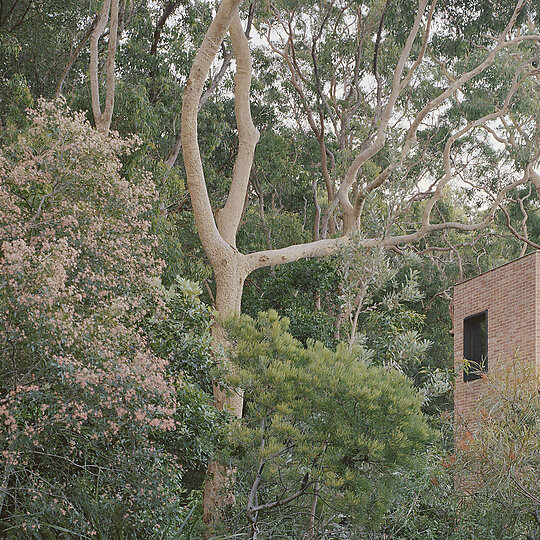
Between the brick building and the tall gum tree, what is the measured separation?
5.53 feet

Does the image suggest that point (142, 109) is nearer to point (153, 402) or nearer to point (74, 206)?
point (74, 206)

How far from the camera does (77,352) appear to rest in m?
6.54

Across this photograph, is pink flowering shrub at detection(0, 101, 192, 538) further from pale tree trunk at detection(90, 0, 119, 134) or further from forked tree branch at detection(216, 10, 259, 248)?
forked tree branch at detection(216, 10, 259, 248)

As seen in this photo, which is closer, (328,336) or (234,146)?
(328,336)

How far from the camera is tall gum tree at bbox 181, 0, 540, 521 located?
11.9 metres

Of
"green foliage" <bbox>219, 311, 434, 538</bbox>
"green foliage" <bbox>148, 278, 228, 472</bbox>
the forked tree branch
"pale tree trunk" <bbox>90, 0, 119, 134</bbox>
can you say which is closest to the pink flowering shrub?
"green foliage" <bbox>148, 278, 228, 472</bbox>

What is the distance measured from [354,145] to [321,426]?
1403 cm

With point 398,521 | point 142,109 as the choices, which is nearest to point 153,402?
point 398,521

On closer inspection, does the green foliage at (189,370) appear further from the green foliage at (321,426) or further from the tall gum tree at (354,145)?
the green foliage at (321,426)

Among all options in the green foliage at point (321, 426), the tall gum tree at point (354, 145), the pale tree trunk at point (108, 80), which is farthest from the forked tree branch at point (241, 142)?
the green foliage at point (321, 426)

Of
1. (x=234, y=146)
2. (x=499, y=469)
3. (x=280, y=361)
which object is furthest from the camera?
(x=234, y=146)

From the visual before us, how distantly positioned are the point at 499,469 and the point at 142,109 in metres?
9.56

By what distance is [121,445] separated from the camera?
7.49m

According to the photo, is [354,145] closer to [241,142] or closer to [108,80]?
[241,142]
